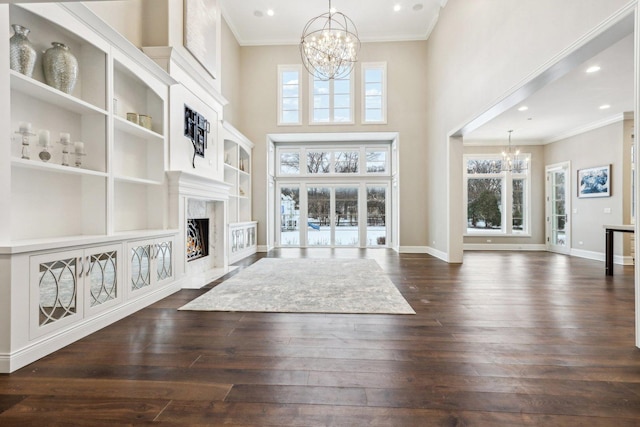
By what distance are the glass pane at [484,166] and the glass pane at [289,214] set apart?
5115 millimetres

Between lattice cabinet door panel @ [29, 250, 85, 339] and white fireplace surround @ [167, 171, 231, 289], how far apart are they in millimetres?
1585

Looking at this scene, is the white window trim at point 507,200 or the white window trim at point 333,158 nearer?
the white window trim at point 507,200

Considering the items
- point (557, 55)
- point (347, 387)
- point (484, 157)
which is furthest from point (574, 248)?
point (347, 387)

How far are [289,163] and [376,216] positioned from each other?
306 centimetres

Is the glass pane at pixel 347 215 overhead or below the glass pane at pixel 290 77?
below

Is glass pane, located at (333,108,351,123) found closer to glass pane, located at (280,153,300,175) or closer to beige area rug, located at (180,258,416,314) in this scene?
glass pane, located at (280,153,300,175)

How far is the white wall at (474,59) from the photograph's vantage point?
10.4 feet

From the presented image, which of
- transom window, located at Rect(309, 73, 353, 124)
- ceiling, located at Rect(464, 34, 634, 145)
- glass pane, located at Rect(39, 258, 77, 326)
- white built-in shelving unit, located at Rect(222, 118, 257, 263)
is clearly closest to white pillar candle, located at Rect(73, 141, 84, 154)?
glass pane, located at Rect(39, 258, 77, 326)

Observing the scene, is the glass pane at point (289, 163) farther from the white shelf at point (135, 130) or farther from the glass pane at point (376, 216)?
the white shelf at point (135, 130)

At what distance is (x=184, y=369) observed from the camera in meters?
2.03

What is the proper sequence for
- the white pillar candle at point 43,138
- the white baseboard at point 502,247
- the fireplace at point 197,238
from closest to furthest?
1. the white pillar candle at point 43,138
2. the fireplace at point 197,238
3. the white baseboard at point 502,247

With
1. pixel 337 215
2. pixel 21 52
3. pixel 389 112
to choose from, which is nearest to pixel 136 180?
pixel 21 52

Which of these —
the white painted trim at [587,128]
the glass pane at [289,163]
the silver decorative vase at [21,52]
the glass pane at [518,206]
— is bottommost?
the glass pane at [518,206]

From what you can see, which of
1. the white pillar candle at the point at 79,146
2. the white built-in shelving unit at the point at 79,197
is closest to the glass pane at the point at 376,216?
the white built-in shelving unit at the point at 79,197
